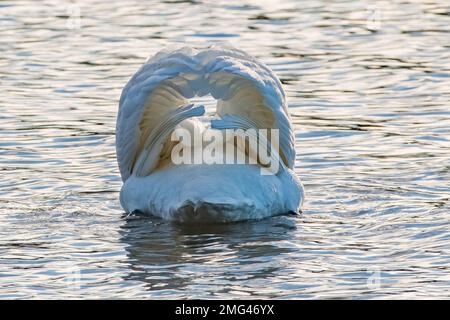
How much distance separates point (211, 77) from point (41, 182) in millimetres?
2438

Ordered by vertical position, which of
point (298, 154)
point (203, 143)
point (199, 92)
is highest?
point (199, 92)

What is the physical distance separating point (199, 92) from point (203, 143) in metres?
0.82

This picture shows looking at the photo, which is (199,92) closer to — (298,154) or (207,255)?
(207,255)

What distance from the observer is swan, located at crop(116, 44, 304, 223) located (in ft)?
35.4

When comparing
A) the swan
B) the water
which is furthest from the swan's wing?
the water

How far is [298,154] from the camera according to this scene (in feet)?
43.8

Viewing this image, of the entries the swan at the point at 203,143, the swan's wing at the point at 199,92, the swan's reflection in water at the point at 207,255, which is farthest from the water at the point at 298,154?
the swan's wing at the point at 199,92

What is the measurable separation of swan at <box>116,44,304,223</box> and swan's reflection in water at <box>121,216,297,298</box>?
0.15 m

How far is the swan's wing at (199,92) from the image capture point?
1079 cm

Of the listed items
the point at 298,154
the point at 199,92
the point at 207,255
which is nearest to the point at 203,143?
the point at 199,92

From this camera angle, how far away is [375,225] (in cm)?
1087

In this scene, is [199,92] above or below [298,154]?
above

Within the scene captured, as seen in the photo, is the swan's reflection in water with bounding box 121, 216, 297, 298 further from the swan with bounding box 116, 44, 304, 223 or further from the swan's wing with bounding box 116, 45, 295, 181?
the swan's wing with bounding box 116, 45, 295, 181

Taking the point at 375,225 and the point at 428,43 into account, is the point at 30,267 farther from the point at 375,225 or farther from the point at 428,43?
the point at 428,43
